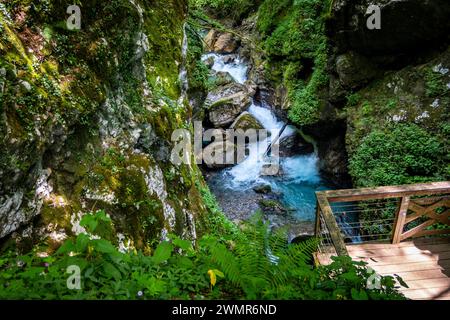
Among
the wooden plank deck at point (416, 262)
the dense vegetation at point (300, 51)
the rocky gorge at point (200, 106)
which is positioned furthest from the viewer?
the dense vegetation at point (300, 51)

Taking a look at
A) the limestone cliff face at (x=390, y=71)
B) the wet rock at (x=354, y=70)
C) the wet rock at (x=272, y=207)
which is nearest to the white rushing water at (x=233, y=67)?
the limestone cliff face at (x=390, y=71)

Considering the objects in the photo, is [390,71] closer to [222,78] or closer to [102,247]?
[222,78]

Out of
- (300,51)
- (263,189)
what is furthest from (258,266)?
(300,51)

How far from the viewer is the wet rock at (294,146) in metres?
13.9

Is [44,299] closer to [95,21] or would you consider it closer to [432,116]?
[95,21]

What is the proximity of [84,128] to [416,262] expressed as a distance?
5716 mm

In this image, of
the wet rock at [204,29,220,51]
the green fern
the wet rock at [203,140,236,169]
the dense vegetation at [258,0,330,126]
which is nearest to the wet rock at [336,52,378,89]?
the dense vegetation at [258,0,330,126]

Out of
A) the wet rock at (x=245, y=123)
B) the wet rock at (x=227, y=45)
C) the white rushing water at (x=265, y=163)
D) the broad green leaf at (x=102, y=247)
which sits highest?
the wet rock at (x=227, y=45)

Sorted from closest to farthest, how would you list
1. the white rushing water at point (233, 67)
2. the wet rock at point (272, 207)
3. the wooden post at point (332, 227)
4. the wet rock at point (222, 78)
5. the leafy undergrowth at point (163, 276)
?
the leafy undergrowth at point (163, 276) → the wooden post at point (332, 227) → the wet rock at point (272, 207) → the wet rock at point (222, 78) → the white rushing water at point (233, 67)

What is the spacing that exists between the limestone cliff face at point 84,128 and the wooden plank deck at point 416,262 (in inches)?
131

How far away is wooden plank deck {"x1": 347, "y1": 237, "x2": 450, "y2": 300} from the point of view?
473cm

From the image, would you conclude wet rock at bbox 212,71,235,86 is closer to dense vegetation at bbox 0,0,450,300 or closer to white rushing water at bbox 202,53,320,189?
white rushing water at bbox 202,53,320,189

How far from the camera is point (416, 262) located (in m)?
5.31

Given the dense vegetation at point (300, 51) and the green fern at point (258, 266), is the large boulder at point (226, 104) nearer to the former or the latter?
the dense vegetation at point (300, 51)
